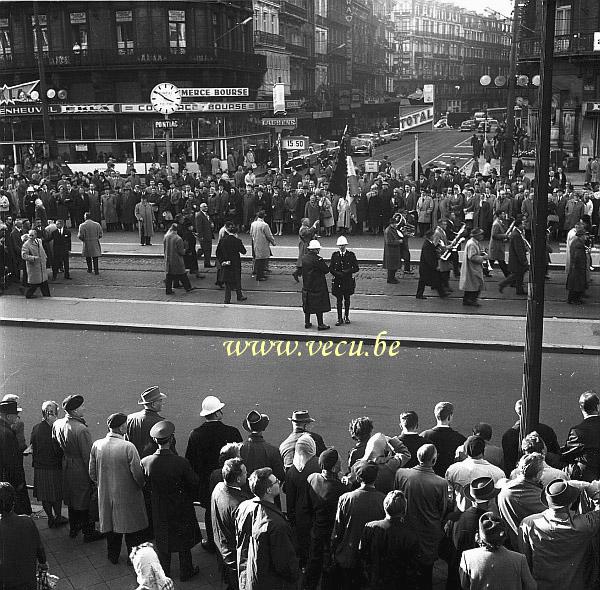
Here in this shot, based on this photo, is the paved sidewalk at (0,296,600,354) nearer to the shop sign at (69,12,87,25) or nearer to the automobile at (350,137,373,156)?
the shop sign at (69,12,87,25)

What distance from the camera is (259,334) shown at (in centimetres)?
1512

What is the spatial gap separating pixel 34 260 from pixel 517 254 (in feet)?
33.0

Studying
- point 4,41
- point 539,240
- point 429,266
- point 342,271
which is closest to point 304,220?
point 429,266

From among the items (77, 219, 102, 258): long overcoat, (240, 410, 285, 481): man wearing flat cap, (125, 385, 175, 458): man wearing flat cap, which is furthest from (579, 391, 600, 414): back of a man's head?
(77, 219, 102, 258): long overcoat

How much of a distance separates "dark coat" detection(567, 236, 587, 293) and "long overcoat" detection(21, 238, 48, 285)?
10.8 m

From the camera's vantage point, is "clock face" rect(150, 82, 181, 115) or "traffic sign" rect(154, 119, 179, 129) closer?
"clock face" rect(150, 82, 181, 115)

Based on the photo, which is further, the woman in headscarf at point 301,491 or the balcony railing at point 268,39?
the balcony railing at point 268,39

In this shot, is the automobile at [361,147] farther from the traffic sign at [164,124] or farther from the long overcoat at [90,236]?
the long overcoat at [90,236]

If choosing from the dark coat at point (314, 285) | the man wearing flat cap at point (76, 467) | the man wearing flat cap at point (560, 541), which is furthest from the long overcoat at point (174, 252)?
the man wearing flat cap at point (560, 541)

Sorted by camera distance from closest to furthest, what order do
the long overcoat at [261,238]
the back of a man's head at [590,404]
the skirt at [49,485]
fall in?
the back of a man's head at [590,404], the skirt at [49,485], the long overcoat at [261,238]

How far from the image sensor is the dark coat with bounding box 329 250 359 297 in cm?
1541

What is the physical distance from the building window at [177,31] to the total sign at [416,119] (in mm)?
24146

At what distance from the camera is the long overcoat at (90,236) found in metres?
19.8

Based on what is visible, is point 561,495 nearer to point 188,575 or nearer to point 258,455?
point 258,455
